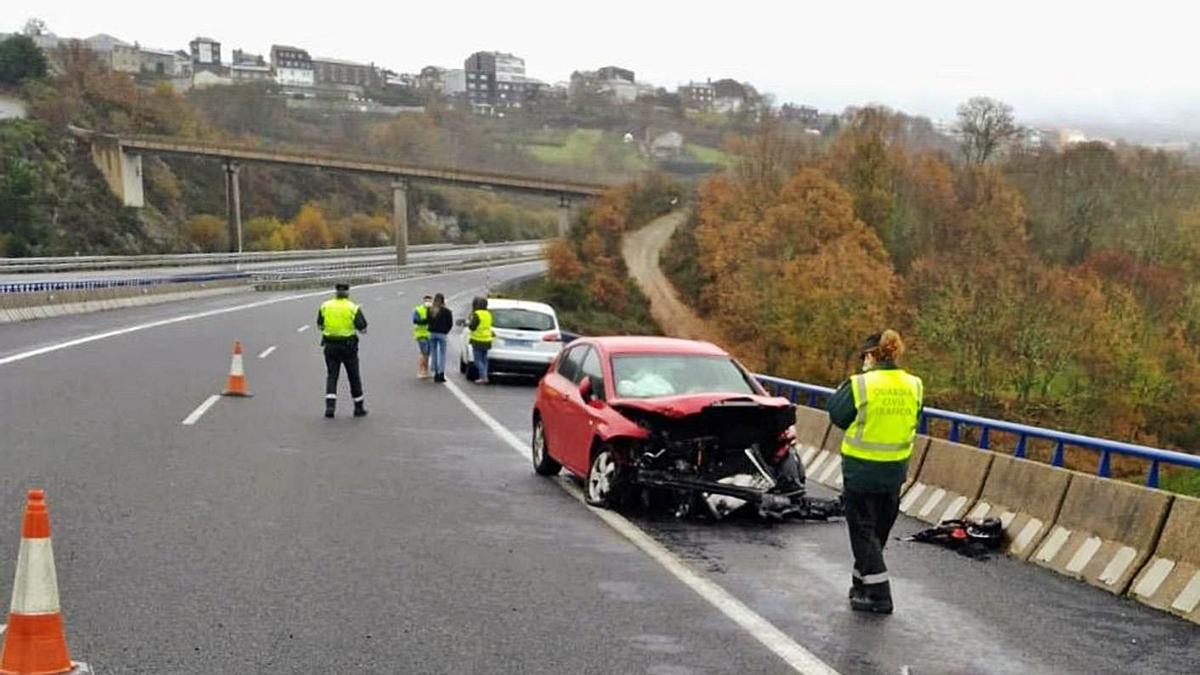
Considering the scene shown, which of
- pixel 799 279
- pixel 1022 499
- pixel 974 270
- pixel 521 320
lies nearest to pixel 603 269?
pixel 799 279

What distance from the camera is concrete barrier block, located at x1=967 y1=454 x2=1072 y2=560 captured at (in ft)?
30.2

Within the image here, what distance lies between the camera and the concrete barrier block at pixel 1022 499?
9219mm

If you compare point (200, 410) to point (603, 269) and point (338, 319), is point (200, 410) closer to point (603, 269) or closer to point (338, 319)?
point (338, 319)

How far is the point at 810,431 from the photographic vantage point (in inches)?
562

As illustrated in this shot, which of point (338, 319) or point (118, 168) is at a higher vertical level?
point (118, 168)

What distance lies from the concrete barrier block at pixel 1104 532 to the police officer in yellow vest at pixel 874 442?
1800 mm

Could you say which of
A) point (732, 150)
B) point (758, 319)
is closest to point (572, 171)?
point (732, 150)

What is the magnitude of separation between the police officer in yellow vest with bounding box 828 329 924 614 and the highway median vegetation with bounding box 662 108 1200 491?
3614cm

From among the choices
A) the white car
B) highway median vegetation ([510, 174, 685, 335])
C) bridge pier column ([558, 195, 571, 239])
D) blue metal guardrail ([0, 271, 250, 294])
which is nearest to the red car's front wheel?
the white car

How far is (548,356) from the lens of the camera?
23562mm

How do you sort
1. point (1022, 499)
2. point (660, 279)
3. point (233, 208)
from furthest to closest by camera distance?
point (233, 208) < point (660, 279) < point (1022, 499)

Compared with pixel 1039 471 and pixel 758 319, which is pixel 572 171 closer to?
pixel 758 319

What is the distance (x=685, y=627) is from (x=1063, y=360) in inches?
1998

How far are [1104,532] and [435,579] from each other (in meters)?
4.61
